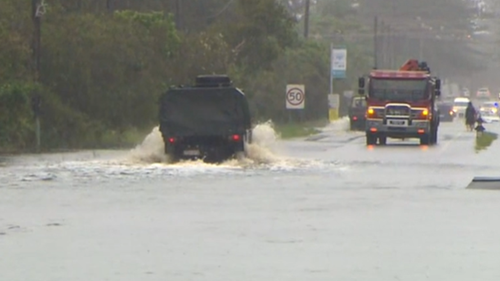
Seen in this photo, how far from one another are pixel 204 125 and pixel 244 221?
52.4 feet

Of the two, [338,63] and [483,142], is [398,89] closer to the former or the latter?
[483,142]

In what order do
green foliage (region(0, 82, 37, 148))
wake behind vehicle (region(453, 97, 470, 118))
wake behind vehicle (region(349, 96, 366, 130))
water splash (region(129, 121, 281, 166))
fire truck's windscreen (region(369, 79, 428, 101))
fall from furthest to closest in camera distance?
1. wake behind vehicle (region(453, 97, 470, 118))
2. wake behind vehicle (region(349, 96, 366, 130))
3. fire truck's windscreen (region(369, 79, 428, 101))
4. green foliage (region(0, 82, 37, 148))
5. water splash (region(129, 121, 281, 166))

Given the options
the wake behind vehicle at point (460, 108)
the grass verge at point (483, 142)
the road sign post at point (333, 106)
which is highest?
the grass verge at point (483, 142)

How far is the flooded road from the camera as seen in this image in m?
16.0

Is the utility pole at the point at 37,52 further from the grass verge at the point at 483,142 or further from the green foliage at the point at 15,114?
the grass verge at the point at 483,142

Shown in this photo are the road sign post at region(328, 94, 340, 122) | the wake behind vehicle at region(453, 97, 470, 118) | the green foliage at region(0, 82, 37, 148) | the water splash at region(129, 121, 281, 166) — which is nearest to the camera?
the water splash at region(129, 121, 281, 166)

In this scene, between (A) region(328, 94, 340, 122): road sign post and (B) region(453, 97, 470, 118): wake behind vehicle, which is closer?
(A) region(328, 94, 340, 122): road sign post

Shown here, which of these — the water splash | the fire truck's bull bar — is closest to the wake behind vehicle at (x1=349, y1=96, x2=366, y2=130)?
the fire truck's bull bar

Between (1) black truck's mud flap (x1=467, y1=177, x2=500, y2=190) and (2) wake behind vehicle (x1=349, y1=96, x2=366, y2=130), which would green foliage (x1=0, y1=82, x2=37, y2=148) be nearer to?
(1) black truck's mud flap (x1=467, y1=177, x2=500, y2=190)

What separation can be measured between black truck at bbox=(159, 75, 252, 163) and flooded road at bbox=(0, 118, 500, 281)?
0.46 metres

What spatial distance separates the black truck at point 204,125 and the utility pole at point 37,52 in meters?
9.54

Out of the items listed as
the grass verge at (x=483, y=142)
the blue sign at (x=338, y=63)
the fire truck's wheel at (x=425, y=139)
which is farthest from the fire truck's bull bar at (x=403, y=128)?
the blue sign at (x=338, y=63)

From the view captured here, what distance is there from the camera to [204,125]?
3719 cm

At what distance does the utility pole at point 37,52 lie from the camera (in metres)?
46.3
